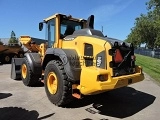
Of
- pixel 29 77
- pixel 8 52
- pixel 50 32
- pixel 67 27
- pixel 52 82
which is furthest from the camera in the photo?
pixel 8 52

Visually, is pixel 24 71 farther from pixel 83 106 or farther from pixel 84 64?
pixel 84 64

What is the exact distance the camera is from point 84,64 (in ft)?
21.9

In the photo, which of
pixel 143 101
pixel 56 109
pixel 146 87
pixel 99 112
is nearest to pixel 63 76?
pixel 56 109

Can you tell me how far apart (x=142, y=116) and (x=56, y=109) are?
2.26m

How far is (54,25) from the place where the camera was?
822cm

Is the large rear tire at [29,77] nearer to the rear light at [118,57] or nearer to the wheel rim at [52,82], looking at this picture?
the wheel rim at [52,82]

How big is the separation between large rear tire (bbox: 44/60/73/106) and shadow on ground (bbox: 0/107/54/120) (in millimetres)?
744

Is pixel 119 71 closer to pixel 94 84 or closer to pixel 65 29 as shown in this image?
pixel 94 84

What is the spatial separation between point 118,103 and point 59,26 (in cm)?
312

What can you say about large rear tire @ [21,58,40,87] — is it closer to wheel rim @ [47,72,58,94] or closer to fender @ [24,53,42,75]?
fender @ [24,53,42,75]

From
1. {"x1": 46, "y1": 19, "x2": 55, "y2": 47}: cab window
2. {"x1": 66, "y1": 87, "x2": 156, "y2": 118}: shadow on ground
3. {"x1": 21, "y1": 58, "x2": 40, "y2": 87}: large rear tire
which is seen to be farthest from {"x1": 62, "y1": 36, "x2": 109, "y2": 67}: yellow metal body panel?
{"x1": 21, "y1": 58, "x2": 40, "y2": 87}: large rear tire

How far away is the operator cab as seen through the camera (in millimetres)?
7999

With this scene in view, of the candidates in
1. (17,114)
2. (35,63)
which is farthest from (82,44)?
(35,63)

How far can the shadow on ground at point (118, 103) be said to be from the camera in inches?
257
